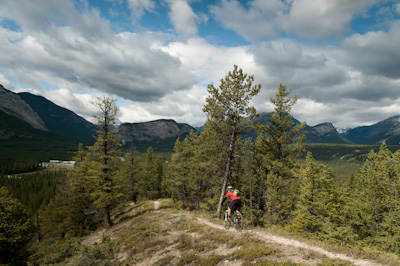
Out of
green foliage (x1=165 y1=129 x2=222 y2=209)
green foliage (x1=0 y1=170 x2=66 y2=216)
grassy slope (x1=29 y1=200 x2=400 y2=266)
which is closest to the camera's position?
grassy slope (x1=29 y1=200 x2=400 y2=266)

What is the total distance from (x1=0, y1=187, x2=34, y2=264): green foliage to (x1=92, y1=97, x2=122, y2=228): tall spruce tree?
36.6 feet

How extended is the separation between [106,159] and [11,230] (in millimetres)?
14850

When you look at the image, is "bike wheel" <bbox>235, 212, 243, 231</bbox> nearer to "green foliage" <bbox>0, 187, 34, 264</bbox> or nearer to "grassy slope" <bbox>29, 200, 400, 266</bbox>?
"grassy slope" <bbox>29, 200, 400, 266</bbox>

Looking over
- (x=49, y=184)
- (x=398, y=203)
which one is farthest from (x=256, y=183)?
(x=49, y=184)

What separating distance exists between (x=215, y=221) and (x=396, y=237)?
19.3m

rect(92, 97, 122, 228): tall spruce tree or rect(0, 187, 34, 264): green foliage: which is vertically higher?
rect(92, 97, 122, 228): tall spruce tree

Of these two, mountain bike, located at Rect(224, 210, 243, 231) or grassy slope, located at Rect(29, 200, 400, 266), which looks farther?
mountain bike, located at Rect(224, 210, 243, 231)

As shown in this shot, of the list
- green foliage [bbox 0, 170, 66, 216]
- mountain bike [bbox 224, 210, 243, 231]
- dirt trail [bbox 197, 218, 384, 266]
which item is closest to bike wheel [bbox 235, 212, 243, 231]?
mountain bike [bbox 224, 210, 243, 231]

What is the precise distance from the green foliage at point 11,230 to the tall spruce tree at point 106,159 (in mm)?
11167

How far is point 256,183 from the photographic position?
24.7 meters

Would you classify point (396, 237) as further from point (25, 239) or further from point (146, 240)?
point (25, 239)

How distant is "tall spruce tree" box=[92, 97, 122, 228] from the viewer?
76.3ft

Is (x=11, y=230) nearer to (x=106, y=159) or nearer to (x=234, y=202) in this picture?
(x=106, y=159)

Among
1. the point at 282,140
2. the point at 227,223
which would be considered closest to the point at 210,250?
the point at 227,223
